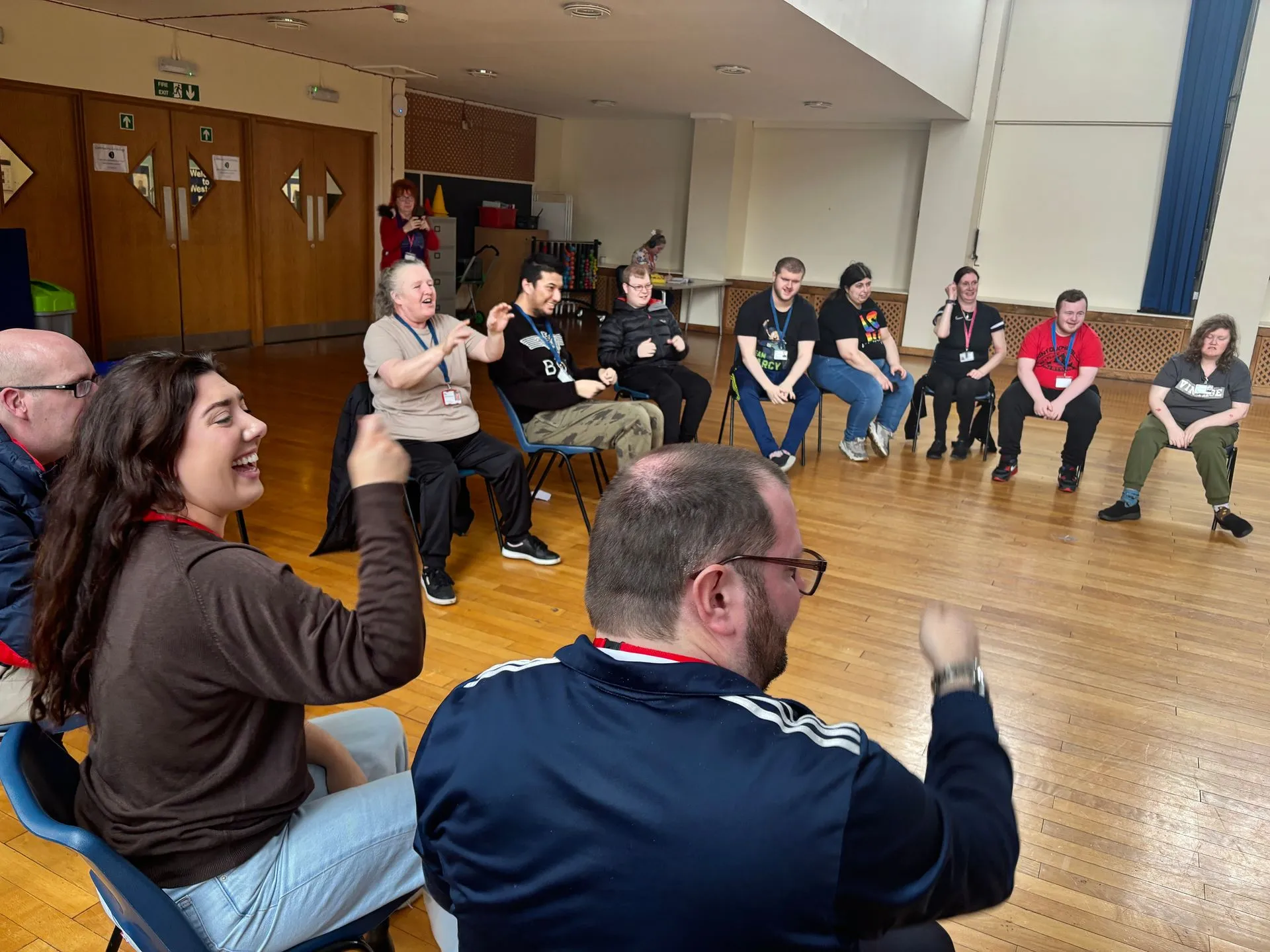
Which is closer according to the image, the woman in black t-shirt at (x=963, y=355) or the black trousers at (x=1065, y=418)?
the black trousers at (x=1065, y=418)

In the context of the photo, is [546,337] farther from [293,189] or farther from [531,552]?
[293,189]

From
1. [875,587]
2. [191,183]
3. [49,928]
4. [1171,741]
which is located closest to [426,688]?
[49,928]

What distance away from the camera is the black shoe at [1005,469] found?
5.83 meters

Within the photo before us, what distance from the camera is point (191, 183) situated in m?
8.16

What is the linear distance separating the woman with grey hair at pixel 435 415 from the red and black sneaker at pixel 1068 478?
3.41 metres

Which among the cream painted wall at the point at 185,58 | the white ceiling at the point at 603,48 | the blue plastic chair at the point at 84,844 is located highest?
the white ceiling at the point at 603,48

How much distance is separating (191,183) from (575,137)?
651 centimetres

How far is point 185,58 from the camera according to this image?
7.75 m

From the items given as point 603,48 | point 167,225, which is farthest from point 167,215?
point 603,48

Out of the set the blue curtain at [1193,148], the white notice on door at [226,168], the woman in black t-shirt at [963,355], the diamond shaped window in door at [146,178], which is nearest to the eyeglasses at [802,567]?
the woman in black t-shirt at [963,355]

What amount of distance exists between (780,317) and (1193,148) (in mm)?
7009

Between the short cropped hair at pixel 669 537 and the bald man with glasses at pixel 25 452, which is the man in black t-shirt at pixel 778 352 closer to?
the bald man with glasses at pixel 25 452

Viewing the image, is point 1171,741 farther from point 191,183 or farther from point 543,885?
point 191,183

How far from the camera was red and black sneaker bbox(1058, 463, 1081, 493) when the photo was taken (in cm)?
566
